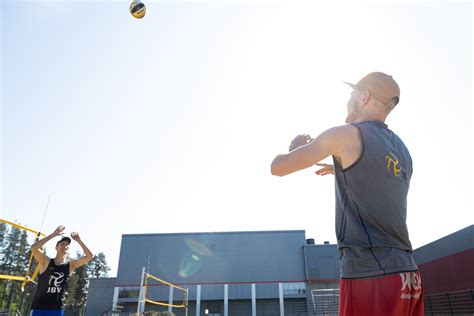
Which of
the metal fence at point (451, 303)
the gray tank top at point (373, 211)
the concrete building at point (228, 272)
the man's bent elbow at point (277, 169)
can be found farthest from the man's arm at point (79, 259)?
the concrete building at point (228, 272)

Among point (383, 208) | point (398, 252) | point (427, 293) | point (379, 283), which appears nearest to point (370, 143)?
point (383, 208)

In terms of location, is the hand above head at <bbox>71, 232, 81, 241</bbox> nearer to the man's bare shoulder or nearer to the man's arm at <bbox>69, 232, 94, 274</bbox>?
the man's arm at <bbox>69, 232, 94, 274</bbox>

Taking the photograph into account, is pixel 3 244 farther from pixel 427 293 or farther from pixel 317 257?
pixel 427 293

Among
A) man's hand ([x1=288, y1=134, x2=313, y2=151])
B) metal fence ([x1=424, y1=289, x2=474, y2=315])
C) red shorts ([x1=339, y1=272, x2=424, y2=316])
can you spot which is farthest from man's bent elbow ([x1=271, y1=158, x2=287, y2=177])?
metal fence ([x1=424, y1=289, x2=474, y2=315])

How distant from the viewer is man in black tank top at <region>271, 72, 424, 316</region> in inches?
52.7

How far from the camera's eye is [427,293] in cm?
1645

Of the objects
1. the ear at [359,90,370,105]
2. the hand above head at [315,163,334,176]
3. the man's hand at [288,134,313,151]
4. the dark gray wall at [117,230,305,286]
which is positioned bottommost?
the hand above head at [315,163,334,176]

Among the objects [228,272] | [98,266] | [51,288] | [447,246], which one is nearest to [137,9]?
[51,288]

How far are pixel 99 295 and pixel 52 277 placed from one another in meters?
34.9

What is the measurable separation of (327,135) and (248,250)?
1343 inches

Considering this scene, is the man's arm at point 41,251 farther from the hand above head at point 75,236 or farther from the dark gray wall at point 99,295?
the dark gray wall at point 99,295

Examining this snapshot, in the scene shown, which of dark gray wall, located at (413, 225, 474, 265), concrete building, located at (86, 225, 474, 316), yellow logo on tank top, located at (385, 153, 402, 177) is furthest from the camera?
concrete building, located at (86, 225, 474, 316)

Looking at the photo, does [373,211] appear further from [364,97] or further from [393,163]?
[364,97]

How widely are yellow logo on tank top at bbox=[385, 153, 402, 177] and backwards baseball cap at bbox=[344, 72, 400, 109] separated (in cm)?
33
